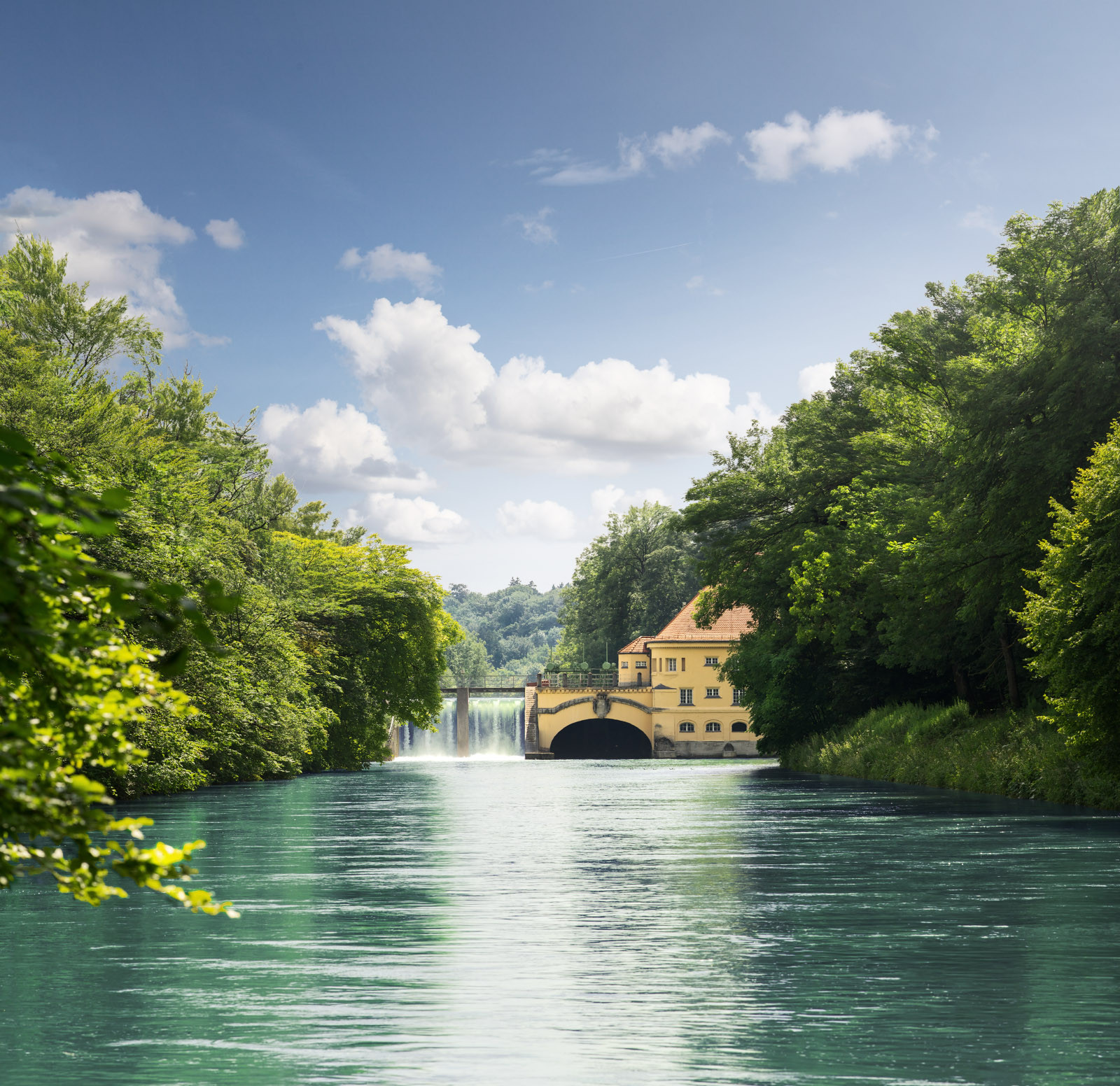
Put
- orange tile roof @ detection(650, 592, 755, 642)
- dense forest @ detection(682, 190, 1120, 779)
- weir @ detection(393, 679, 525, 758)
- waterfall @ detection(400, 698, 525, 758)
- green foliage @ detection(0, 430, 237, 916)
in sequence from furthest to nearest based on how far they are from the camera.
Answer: waterfall @ detection(400, 698, 525, 758), weir @ detection(393, 679, 525, 758), orange tile roof @ detection(650, 592, 755, 642), dense forest @ detection(682, 190, 1120, 779), green foliage @ detection(0, 430, 237, 916)

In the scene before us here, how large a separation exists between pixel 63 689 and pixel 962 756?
111 feet

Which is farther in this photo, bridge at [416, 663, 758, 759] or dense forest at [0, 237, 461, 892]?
bridge at [416, 663, 758, 759]

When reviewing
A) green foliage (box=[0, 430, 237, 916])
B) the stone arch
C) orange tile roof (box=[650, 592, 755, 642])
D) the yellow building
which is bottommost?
the stone arch

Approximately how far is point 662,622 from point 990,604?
2997 inches

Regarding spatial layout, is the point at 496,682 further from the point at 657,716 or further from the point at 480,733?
the point at 657,716

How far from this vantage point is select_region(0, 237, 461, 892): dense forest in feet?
11.3

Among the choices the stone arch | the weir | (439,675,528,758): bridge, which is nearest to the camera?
the stone arch

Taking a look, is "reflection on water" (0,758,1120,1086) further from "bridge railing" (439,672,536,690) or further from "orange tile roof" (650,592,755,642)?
"bridge railing" (439,672,536,690)

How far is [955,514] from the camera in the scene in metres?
32.3

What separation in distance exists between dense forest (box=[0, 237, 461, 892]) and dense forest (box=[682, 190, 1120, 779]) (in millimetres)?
15783

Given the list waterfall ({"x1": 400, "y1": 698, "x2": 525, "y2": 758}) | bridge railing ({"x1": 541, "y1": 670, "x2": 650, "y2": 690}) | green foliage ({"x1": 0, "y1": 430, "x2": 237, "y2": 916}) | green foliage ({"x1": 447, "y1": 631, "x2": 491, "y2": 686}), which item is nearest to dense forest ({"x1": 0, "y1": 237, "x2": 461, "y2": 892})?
green foliage ({"x1": 0, "y1": 430, "x2": 237, "y2": 916})

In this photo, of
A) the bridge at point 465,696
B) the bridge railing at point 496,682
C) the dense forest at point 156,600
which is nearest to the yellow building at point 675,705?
the bridge at point 465,696

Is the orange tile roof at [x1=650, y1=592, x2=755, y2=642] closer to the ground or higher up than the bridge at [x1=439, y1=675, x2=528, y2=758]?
higher up

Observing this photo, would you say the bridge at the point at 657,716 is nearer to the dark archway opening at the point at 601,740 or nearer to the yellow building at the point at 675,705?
the yellow building at the point at 675,705
